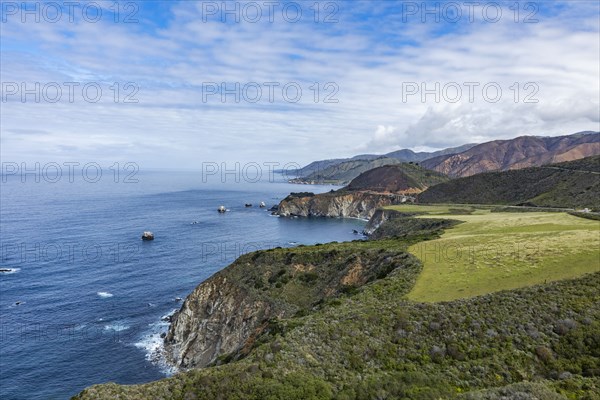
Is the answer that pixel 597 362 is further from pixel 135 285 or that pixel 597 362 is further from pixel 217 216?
pixel 217 216

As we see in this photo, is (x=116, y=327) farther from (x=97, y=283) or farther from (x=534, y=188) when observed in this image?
(x=534, y=188)

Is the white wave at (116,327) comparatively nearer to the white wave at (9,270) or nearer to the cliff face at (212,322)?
the cliff face at (212,322)

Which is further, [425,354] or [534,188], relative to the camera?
[534,188]

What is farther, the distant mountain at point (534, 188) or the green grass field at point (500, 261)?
the distant mountain at point (534, 188)

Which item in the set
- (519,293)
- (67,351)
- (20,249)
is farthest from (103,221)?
(519,293)

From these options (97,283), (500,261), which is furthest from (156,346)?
(500,261)

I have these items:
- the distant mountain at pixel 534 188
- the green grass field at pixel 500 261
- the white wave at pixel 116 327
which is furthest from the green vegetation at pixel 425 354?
the distant mountain at pixel 534 188
